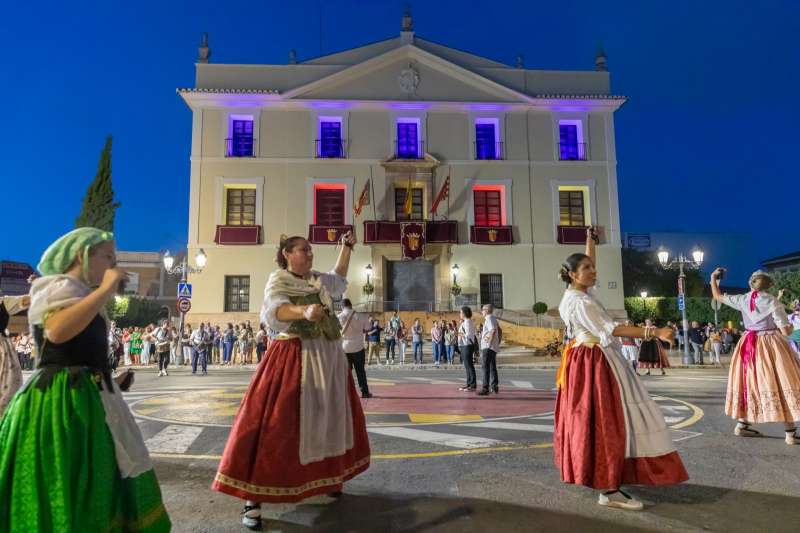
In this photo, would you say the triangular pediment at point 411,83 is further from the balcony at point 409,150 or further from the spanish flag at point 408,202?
the spanish flag at point 408,202

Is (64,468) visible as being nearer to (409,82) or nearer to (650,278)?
(409,82)

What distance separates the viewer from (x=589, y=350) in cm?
433

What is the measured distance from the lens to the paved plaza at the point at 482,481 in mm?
3658

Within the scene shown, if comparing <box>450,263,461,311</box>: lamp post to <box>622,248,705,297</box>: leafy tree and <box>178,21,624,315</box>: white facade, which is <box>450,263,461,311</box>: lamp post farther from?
<box>622,248,705,297</box>: leafy tree

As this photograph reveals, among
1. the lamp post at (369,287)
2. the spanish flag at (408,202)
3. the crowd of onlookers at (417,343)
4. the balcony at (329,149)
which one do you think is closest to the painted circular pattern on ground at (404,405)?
the crowd of onlookers at (417,343)

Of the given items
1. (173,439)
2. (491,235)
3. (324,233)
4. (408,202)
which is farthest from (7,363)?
(491,235)

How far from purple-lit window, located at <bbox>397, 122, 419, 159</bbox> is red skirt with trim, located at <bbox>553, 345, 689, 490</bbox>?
1033 inches

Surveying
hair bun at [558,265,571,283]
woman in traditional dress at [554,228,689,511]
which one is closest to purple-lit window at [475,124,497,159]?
hair bun at [558,265,571,283]

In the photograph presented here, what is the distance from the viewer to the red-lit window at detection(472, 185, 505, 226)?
30141 millimetres

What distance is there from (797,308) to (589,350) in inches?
494

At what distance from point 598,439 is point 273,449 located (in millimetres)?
2333

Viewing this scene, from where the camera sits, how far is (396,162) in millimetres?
29047

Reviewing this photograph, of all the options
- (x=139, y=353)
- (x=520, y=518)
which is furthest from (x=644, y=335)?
(x=139, y=353)

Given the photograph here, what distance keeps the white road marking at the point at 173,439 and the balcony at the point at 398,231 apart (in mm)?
21903
